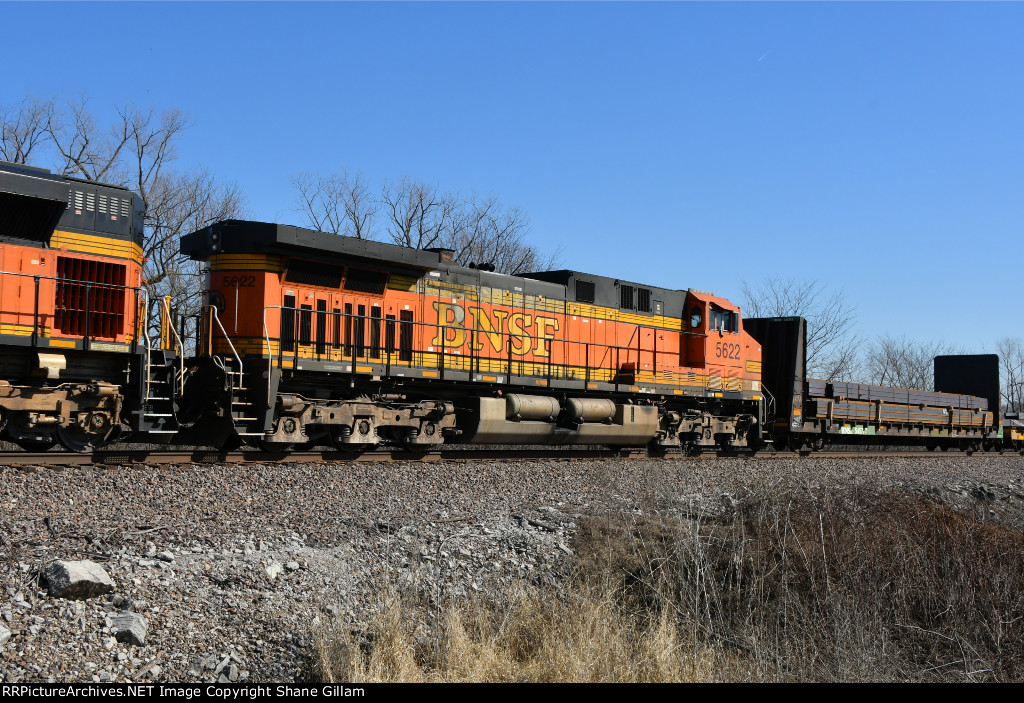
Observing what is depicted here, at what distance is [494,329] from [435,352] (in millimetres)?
1549

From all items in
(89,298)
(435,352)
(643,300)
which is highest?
(643,300)

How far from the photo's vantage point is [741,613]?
7.72 meters

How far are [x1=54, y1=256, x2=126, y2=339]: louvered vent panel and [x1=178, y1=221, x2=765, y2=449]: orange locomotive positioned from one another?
53.1 inches

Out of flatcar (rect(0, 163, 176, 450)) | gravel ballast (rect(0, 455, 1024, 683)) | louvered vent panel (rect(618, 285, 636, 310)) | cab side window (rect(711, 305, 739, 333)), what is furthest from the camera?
cab side window (rect(711, 305, 739, 333))

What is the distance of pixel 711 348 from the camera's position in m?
19.3

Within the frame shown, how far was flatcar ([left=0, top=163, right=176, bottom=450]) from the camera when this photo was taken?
10.6m

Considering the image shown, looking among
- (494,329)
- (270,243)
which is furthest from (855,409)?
(270,243)

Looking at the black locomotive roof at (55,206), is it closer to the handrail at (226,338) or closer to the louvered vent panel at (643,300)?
the handrail at (226,338)

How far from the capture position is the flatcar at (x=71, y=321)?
10617 mm

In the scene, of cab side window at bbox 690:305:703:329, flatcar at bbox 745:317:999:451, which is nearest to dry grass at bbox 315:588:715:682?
cab side window at bbox 690:305:703:329

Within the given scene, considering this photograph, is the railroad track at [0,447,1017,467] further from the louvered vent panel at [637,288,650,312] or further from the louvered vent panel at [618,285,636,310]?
the louvered vent panel at [637,288,650,312]

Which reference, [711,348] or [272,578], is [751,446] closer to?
[711,348]

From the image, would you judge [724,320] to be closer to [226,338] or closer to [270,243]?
[270,243]
